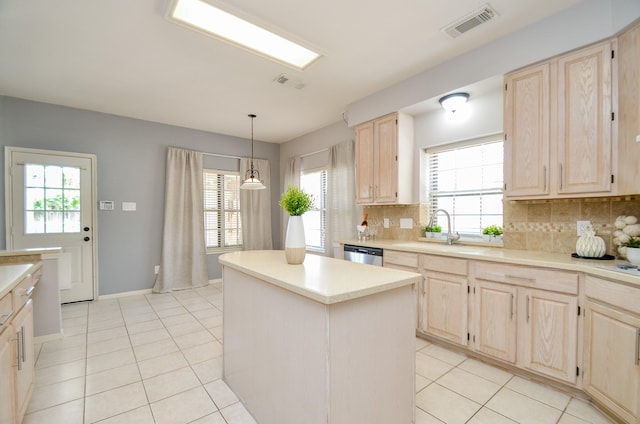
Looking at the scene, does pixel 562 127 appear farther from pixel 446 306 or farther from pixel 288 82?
pixel 288 82

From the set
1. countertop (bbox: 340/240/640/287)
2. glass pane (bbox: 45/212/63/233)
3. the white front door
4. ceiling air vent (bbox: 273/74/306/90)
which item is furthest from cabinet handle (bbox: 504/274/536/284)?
glass pane (bbox: 45/212/63/233)

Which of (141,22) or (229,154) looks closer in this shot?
(141,22)

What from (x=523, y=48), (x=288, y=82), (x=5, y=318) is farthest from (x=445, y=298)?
(x=5, y=318)

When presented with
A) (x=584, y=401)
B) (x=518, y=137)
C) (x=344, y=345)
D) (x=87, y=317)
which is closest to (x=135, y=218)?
(x=87, y=317)

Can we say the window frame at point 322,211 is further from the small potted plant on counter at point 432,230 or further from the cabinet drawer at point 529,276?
the cabinet drawer at point 529,276

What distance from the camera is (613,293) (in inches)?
67.5

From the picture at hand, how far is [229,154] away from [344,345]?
4.87 m

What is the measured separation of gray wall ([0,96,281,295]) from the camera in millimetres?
3818

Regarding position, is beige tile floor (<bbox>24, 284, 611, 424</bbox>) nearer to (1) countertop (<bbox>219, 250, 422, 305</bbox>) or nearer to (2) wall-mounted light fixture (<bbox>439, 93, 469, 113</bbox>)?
(1) countertop (<bbox>219, 250, 422, 305</bbox>)

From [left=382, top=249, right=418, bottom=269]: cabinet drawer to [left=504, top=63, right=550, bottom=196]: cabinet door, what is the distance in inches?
40.8

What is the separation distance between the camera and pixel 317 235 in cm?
525

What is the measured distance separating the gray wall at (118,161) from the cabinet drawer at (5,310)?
316 centimetres

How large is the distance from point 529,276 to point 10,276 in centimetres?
342

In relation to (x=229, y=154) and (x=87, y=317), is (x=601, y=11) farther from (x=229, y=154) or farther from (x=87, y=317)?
(x=87, y=317)
